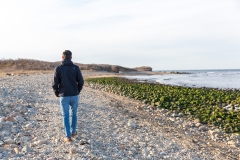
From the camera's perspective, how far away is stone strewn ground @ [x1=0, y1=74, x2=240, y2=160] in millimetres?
7055

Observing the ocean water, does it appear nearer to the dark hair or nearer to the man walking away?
the man walking away

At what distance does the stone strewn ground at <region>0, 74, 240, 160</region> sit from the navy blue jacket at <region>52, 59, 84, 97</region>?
1.32m

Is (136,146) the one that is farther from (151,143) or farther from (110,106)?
(110,106)

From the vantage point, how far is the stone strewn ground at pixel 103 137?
705 cm

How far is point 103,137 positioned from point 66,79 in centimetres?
218

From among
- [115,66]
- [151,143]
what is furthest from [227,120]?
[115,66]

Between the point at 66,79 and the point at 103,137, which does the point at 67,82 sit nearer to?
the point at 66,79

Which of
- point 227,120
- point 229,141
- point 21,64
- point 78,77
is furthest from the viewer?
point 21,64

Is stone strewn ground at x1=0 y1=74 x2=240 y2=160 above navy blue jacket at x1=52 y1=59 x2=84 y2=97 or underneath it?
underneath

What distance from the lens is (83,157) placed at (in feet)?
21.8

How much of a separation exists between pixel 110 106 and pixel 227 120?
554 cm

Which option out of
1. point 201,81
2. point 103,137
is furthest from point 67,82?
point 201,81

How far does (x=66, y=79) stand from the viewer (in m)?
7.46

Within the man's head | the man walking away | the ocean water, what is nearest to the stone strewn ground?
the man walking away
